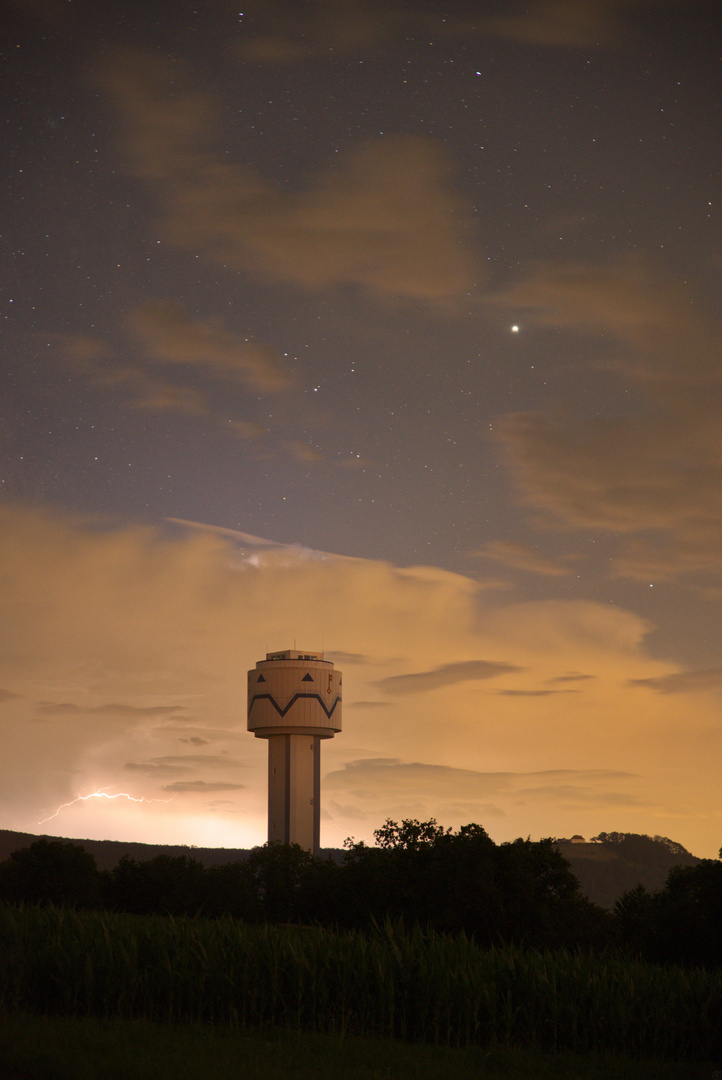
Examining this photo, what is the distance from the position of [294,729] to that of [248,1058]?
7179 centimetres

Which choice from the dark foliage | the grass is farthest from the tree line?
the grass

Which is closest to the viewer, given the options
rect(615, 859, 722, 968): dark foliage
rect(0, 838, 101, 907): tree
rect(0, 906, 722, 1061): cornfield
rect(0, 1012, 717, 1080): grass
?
rect(0, 1012, 717, 1080): grass

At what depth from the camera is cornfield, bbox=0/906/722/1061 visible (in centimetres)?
2300

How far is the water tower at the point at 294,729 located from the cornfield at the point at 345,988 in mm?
63759

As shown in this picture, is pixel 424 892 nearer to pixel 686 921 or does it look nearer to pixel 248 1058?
pixel 686 921

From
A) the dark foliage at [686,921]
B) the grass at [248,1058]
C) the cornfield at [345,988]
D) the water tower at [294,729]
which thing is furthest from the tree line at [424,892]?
the grass at [248,1058]

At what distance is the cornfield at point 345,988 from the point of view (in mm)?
23000

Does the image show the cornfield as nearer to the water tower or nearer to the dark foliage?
the dark foliage

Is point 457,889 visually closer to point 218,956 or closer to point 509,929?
point 509,929

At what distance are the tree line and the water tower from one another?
14.3 meters

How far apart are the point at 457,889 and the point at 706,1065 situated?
3386 cm

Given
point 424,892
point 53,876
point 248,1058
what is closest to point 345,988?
point 248,1058

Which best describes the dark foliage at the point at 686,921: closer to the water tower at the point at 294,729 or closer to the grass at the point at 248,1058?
the grass at the point at 248,1058

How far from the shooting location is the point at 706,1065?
75.1ft
